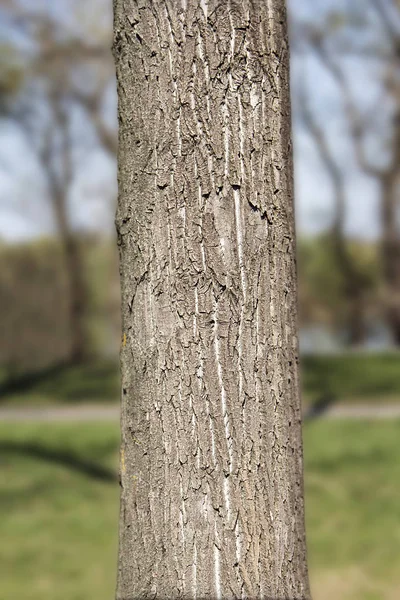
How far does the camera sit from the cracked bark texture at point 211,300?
193cm

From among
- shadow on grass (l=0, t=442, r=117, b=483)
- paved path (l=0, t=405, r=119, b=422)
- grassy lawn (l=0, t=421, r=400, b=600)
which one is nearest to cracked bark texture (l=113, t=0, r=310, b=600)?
grassy lawn (l=0, t=421, r=400, b=600)

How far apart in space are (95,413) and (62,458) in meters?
2.15

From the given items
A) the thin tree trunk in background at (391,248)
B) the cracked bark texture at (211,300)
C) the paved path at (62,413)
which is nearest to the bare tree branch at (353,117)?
the thin tree trunk in background at (391,248)

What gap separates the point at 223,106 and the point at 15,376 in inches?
458

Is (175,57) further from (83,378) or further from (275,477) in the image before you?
(83,378)

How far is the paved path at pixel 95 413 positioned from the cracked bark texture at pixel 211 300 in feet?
25.4

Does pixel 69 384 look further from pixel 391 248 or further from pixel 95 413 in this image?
pixel 391 248

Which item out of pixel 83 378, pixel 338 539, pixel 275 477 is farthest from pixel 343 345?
pixel 275 477

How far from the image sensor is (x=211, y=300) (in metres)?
1.92

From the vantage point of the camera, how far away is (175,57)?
6.38 feet

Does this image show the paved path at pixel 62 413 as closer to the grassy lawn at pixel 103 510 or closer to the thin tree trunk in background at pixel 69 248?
the grassy lawn at pixel 103 510

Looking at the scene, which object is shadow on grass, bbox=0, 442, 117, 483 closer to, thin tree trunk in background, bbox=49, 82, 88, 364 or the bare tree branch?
thin tree trunk in background, bbox=49, 82, 88, 364

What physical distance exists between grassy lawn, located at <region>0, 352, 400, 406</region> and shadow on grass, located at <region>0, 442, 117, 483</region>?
7.76 ft

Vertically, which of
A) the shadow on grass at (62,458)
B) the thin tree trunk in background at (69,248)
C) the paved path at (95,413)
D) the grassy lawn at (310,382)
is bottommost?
the shadow on grass at (62,458)
